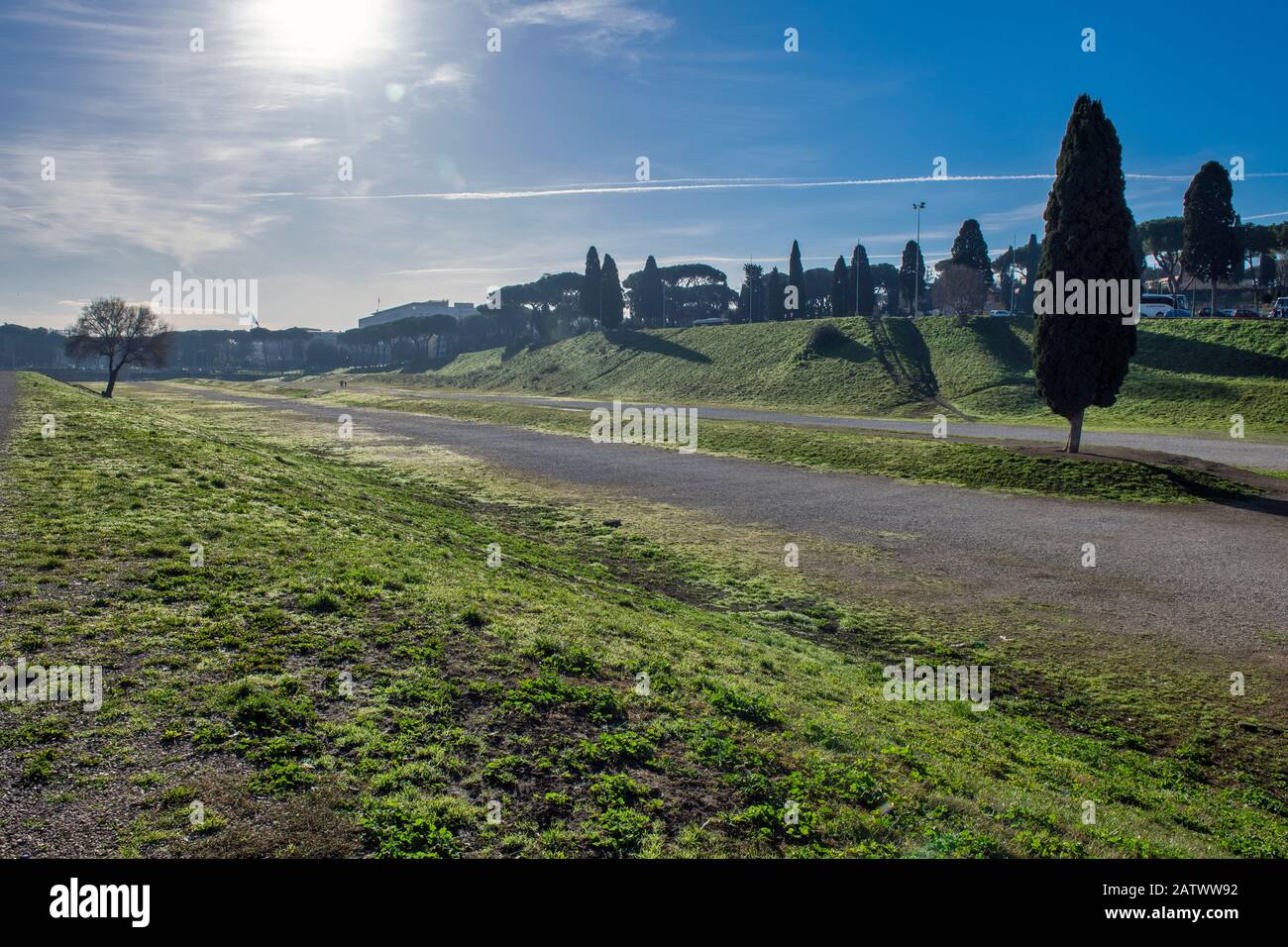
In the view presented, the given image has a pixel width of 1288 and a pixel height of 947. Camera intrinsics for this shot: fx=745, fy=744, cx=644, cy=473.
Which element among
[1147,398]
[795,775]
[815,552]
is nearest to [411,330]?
[1147,398]

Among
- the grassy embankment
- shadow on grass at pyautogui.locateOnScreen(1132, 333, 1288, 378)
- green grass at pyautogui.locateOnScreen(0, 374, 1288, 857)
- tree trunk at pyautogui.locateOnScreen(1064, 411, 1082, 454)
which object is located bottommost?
green grass at pyautogui.locateOnScreen(0, 374, 1288, 857)

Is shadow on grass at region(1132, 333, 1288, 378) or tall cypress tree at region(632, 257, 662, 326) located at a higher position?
tall cypress tree at region(632, 257, 662, 326)

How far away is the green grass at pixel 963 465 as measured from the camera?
2334cm

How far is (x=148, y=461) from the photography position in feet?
56.6

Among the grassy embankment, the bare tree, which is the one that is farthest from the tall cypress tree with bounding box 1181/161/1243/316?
the bare tree

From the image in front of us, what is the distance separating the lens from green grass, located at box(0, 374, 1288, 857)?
5.52 meters

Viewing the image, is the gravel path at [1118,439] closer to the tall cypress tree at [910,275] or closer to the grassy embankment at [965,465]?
the grassy embankment at [965,465]

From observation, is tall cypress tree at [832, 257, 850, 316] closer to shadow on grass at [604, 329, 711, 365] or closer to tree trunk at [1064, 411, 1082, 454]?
shadow on grass at [604, 329, 711, 365]

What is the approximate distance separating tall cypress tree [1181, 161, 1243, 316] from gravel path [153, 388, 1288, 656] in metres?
52.0

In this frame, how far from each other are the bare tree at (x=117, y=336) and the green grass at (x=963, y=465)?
2122 inches

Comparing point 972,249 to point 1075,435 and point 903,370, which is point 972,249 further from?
point 1075,435

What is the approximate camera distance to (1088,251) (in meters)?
27.5
